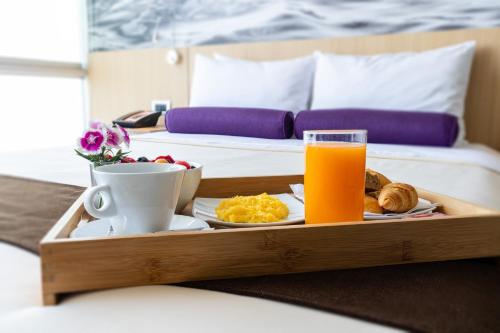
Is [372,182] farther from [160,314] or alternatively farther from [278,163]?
[278,163]

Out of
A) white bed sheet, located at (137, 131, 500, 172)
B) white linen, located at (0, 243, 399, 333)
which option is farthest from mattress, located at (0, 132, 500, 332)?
white bed sheet, located at (137, 131, 500, 172)

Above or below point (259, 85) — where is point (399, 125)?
below

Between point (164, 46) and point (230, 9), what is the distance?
0.62 m

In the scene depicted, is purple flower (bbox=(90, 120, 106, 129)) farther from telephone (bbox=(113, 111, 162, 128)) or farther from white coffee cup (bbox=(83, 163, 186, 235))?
telephone (bbox=(113, 111, 162, 128))

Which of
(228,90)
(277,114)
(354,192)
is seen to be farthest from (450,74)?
(354,192)

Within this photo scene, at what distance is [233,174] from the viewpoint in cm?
123

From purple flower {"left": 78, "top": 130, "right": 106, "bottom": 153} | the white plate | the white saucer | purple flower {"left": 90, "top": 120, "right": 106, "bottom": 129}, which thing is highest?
purple flower {"left": 90, "top": 120, "right": 106, "bottom": 129}

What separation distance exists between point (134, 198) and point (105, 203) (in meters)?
0.04

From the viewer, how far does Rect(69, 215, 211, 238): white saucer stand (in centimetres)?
60

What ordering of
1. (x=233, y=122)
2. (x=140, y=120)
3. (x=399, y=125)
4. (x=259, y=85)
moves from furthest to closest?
(x=140, y=120), (x=259, y=85), (x=233, y=122), (x=399, y=125)

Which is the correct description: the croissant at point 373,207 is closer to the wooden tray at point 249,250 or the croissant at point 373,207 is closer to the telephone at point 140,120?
the wooden tray at point 249,250

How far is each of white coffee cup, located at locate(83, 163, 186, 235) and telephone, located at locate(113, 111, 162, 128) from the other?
7.24 ft

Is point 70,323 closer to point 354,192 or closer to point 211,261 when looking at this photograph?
point 211,261

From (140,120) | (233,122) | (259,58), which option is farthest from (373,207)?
(259,58)
